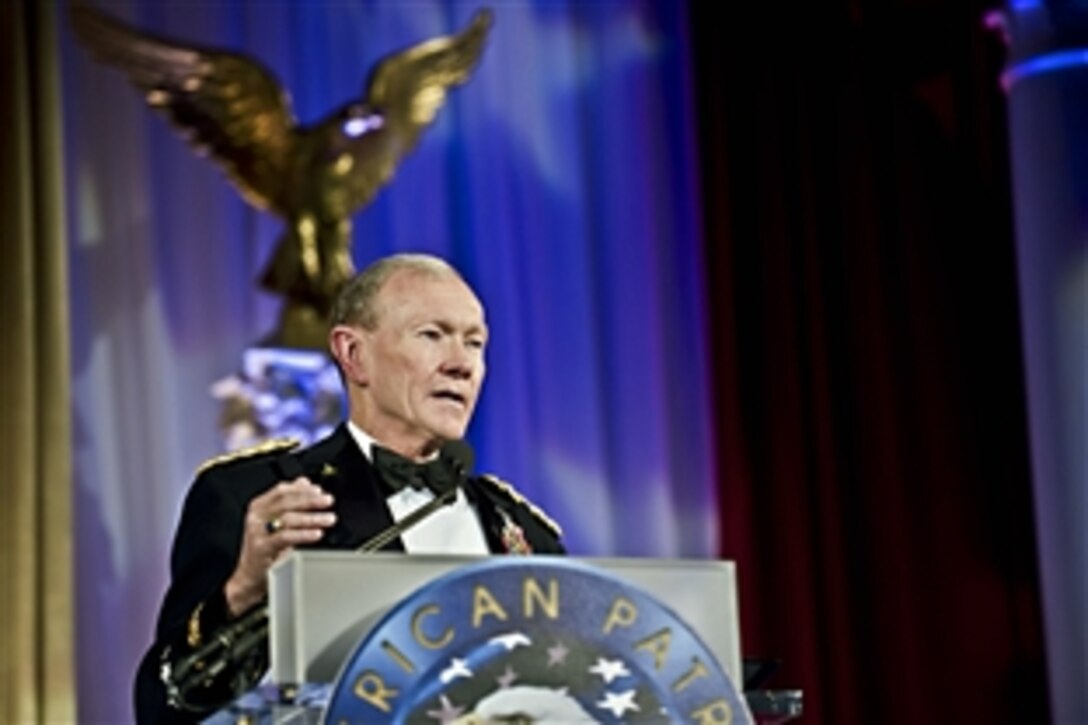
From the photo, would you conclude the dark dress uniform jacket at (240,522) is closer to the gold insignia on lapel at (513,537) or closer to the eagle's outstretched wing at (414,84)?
the gold insignia on lapel at (513,537)

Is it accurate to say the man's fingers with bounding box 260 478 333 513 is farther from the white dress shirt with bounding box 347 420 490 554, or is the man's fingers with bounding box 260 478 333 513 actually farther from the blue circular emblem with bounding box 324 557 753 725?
the white dress shirt with bounding box 347 420 490 554

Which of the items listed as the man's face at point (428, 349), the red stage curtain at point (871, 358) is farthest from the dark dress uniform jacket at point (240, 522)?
the red stage curtain at point (871, 358)

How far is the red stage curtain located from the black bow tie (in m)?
3.87

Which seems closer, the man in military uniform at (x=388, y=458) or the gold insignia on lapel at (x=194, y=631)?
the gold insignia on lapel at (x=194, y=631)

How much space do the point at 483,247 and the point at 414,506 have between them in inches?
151

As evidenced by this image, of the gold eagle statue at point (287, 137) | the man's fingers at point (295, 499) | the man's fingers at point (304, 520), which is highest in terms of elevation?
the gold eagle statue at point (287, 137)

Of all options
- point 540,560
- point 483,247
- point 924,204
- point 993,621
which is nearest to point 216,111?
point 483,247

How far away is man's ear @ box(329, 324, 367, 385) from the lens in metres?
2.84

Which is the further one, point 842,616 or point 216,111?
point 842,616

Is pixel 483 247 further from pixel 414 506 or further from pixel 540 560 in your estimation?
pixel 540 560

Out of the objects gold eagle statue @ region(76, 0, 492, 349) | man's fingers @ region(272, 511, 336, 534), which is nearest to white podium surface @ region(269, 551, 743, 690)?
man's fingers @ region(272, 511, 336, 534)

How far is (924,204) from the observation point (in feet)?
23.5

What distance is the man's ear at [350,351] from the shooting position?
2.84 metres

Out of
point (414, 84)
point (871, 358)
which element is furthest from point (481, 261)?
point (871, 358)
